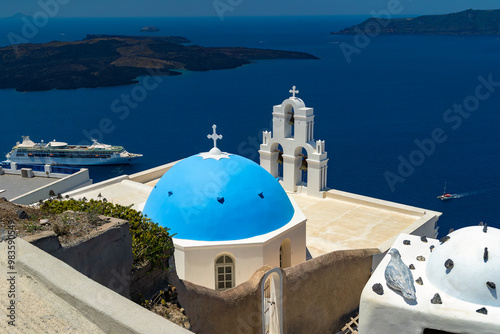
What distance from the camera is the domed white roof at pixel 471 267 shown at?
10.4 meters

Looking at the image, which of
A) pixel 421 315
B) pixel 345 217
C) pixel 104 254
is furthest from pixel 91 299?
pixel 345 217

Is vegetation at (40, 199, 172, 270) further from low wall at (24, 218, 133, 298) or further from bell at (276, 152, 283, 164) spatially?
bell at (276, 152, 283, 164)

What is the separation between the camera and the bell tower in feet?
80.3

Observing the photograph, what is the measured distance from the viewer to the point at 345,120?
83375 millimetres

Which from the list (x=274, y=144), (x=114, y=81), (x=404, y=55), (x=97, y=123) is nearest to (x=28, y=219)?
(x=274, y=144)

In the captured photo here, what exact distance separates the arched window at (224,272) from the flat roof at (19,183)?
24112 millimetres

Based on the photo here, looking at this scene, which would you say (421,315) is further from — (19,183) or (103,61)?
(103,61)

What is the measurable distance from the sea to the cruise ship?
4.52 ft

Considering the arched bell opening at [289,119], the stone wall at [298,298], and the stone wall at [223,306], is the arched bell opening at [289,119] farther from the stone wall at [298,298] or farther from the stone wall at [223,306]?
the stone wall at [223,306]

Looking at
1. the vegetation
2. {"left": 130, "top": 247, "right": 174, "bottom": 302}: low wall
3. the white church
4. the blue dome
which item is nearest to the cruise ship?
the white church

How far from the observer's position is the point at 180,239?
1712 centimetres

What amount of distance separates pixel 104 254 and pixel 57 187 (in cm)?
2704

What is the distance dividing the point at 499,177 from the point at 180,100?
6078cm

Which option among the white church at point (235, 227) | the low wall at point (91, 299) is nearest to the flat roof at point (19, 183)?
the white church at point (235, 227)
